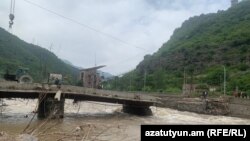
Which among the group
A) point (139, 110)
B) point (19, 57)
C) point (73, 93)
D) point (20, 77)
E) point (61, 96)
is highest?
point (19, 57)

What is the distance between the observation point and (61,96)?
36.6 m

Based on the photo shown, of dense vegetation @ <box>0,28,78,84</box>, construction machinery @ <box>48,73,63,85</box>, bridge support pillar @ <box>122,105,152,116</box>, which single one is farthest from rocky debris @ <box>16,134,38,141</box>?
dense vegetation @ <box>0,28,78,84</box>

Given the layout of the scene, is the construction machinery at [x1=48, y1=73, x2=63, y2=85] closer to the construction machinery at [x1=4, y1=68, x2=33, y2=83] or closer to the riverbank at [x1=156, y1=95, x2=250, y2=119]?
the construction machinery at [x1=4, y1=68, x2=33, y2=83]

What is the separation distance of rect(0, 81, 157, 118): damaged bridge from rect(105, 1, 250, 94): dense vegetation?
28284 mm

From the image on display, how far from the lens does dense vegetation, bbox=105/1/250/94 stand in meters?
80.9

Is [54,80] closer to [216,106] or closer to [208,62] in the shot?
[216,106]

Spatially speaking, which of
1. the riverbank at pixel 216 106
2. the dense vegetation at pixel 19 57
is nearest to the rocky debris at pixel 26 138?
the riverbank at pixel 216 106

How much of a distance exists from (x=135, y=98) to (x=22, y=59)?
1771 inches

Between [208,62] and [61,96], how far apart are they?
2659 inches

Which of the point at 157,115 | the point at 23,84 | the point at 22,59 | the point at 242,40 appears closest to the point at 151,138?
the point at 23,84

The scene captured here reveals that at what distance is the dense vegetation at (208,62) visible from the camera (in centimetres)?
8088

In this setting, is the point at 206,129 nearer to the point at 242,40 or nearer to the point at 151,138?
the point at 151,138

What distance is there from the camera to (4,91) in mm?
Result: 33812

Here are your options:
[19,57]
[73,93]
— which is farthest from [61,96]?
[19,57]
